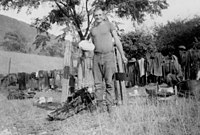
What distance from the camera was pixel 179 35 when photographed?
17766mm

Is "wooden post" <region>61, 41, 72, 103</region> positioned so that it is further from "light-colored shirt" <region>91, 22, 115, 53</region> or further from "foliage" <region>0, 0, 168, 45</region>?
"foliage" <region>0, 0, 168, 45</region>

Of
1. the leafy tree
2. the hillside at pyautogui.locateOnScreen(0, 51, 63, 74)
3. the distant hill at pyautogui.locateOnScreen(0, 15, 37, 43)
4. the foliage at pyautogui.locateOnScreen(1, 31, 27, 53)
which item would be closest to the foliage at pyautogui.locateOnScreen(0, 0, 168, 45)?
the leafy tree

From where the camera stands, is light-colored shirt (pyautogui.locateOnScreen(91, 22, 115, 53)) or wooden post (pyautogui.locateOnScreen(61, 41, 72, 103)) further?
wooden post (pyautogui.locateOnScreen(61, 41, 72, 103))

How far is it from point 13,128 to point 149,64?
26.6 feet

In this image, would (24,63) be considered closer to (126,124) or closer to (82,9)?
(82,9)

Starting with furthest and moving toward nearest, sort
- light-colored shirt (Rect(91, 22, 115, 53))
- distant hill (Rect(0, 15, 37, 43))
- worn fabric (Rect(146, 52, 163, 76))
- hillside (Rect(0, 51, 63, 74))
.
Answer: distant hill (Rect(0, 15, 37, 43)), hillside (Rect(0, 51, 63, 74)), worn fabric (Rect(146, 52, 163, 76)), light-colored shirt (Rect(91, 22, 115, 53))

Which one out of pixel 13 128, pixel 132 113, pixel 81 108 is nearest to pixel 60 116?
pixel 81 108

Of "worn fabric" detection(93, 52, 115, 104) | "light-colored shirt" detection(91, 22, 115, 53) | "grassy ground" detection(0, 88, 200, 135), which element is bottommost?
"grassy ground" detection(0, 88, 200, 135)

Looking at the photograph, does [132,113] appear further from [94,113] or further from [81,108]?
[81,108]

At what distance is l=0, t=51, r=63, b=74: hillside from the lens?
25781 millimetres

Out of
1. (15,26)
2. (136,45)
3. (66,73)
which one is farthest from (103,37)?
(15,26)

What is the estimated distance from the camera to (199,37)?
54.7 ft

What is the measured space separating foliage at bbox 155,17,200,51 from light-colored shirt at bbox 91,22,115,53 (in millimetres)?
12539

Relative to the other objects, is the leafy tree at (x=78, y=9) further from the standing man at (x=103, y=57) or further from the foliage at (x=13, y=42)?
the foliage at (x=13, y=42)
